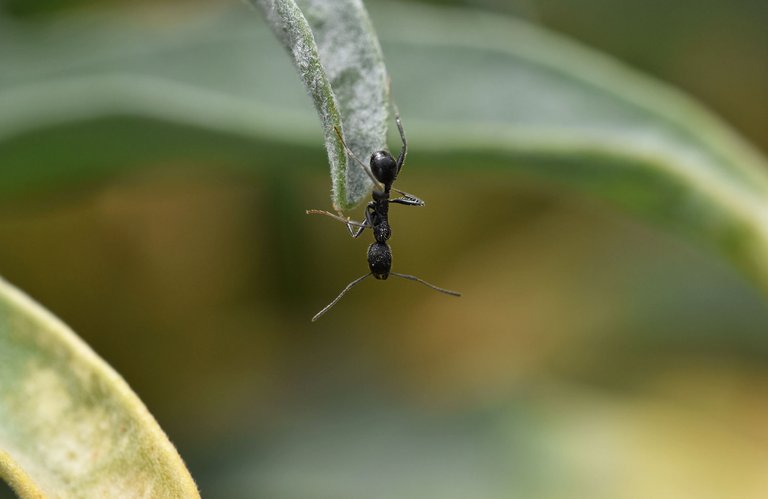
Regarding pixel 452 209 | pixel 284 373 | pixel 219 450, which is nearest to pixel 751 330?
pixel 452 209

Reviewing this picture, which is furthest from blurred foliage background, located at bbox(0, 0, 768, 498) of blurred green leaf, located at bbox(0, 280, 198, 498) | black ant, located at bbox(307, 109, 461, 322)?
blurred green leaf, located at bbox(0, 280, 198, 498)

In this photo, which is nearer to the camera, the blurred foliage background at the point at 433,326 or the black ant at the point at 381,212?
the black ant at the point at 381,212

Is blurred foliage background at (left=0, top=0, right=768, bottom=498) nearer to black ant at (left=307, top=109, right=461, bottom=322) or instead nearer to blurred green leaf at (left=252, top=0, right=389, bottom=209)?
black ant at (left=307, top=109, right=461, bottom=322)

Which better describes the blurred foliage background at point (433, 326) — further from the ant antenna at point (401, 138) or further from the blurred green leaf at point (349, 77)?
the blurred green leaf at point (349, 77)

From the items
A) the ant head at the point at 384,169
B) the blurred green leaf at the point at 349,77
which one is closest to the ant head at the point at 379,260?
the ant head at the point at 384,169

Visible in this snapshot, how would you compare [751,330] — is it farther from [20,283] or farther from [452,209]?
[20,283]

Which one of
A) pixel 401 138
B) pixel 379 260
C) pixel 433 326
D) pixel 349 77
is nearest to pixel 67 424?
pixel 349 77
